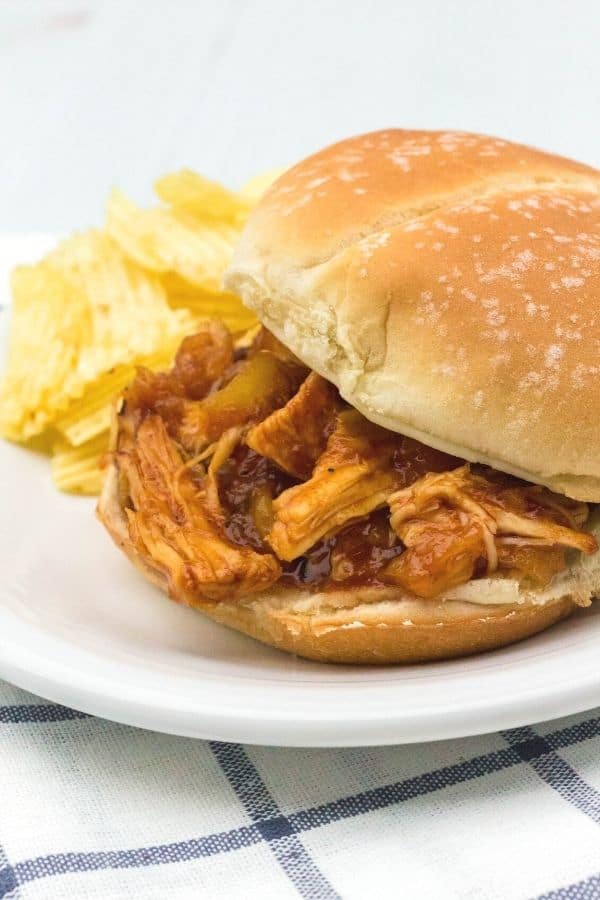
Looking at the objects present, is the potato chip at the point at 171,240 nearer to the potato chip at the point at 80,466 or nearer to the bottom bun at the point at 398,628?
the potato chip at the point at 80,466

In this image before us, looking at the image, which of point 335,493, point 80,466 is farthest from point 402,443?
point 80,466

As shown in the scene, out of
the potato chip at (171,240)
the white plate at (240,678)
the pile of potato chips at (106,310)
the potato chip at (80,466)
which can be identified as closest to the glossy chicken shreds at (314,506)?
the white plate at (240,678)

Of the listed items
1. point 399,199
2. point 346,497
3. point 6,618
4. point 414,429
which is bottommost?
point 6,618

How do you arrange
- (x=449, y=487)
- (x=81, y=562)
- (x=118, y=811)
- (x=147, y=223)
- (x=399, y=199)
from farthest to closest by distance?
(x=147, y=223), (x=81, y=562), (x=399, y=199), (x=449, y=487), (x=118, y=811)

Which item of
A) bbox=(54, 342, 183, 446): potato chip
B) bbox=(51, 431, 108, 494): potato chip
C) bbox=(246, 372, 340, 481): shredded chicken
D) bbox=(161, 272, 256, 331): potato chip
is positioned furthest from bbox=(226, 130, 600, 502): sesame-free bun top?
bbox=(161, 272, 256, 331): potato chip

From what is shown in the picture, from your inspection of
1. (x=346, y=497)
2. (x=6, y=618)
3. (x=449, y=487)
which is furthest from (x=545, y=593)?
(x=6, y=618)

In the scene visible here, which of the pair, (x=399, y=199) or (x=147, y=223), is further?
(x=147, y=223)

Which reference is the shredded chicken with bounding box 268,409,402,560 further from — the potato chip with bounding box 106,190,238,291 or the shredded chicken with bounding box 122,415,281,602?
the potato chip with bounding box 106,190,238,291

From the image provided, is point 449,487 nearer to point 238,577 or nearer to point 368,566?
point 368,566
